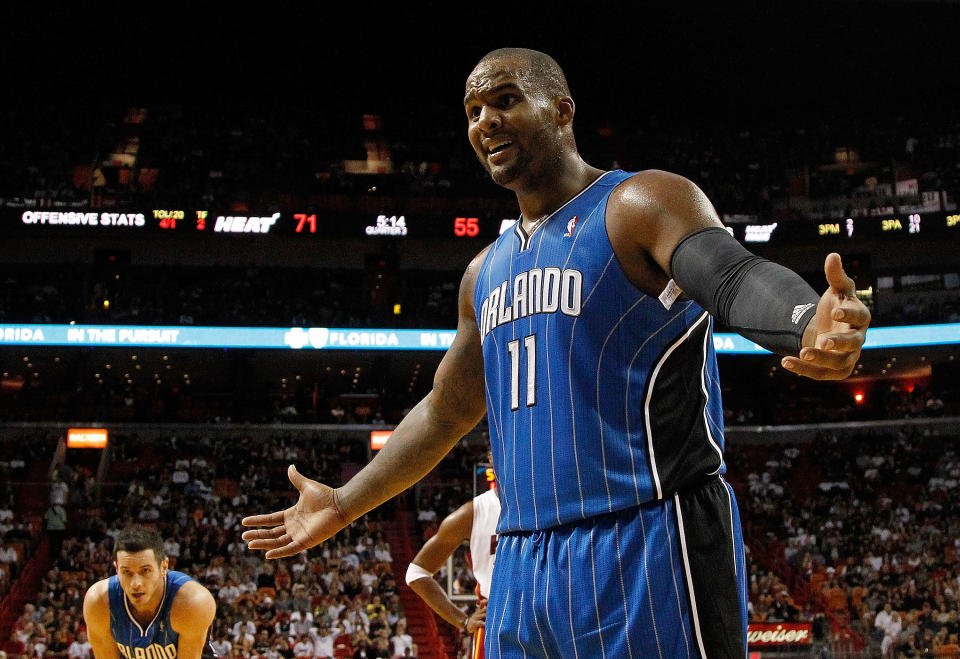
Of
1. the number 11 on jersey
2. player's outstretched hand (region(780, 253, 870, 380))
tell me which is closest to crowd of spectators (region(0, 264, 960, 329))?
the number 11 on jersey

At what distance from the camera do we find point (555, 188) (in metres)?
2.51

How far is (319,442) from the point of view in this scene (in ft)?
84.4

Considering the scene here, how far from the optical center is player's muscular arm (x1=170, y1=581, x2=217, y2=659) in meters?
5.15

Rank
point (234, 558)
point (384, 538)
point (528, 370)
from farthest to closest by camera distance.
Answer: point (384, 538) → point (234, 558) → point (528, 370)

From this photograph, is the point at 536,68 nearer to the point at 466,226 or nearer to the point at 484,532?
the point at 484,532

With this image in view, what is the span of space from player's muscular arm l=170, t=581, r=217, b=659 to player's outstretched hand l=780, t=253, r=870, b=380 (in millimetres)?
4229

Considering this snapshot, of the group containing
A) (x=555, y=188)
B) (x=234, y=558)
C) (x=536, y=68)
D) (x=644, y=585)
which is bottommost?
(x=644, y=585)

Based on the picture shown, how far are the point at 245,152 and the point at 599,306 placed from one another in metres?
30.1

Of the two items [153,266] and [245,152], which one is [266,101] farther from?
[153,266]

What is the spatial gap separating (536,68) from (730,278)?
93 cm

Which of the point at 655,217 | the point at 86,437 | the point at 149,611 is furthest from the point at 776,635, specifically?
the point at 86,437

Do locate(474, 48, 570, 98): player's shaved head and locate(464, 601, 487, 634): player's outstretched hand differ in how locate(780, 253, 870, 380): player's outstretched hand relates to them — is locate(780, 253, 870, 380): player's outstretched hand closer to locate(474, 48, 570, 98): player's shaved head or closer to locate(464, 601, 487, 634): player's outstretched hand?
locate(474, 48, 570, 98): player's shaved head

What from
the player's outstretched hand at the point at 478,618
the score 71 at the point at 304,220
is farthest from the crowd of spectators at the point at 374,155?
the player's outstretched hand at the point at 478,618

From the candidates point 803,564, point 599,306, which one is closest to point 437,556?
point 599,306
